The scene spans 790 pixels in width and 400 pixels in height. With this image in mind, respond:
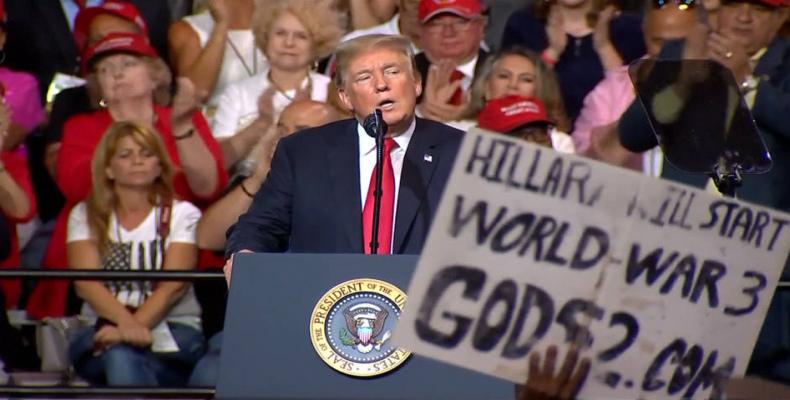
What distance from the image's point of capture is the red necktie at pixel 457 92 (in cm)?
677

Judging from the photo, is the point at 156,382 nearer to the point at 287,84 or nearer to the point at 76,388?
the point at 76,388

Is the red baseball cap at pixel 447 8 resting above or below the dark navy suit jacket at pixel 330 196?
below

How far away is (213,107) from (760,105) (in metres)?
2.40

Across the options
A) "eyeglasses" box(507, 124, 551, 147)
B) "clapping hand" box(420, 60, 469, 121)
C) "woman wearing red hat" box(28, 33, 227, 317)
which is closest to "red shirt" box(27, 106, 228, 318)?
"woman wearing red hat" box(28, 33, 227, 317)

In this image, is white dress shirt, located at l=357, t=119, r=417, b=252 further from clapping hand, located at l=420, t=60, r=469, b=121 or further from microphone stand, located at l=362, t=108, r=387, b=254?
clapping hand, located at l=420, t=60, r=469, b=121

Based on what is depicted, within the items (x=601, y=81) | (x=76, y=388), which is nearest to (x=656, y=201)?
(x=76, y=388)

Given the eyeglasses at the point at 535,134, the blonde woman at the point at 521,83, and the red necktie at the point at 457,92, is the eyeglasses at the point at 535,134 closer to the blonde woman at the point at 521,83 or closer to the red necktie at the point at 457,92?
the blonde woman at the point at 521,83

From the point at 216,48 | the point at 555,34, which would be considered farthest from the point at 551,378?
the point at 216,48

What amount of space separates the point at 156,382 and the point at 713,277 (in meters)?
3.28

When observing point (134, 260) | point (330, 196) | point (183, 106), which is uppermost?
point (330, 196)

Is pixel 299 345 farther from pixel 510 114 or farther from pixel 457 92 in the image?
pixel 457 92

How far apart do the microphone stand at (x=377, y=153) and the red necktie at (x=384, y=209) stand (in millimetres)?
176

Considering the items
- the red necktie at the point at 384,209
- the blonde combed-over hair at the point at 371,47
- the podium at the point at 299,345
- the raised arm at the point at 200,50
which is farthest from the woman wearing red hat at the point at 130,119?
the podium at the point at 299,345

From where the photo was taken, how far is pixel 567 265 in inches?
121
